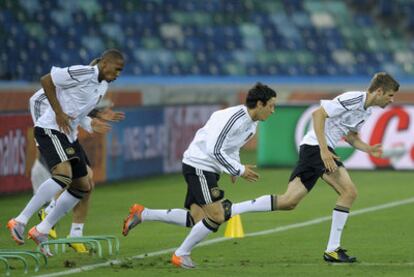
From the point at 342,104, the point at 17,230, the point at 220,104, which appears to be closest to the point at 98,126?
the point at 17,230

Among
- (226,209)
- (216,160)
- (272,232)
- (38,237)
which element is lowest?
(272,232)

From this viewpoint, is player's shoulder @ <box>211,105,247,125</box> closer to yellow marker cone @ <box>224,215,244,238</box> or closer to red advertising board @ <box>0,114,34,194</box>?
yellow marker cone @ <box>224,215,244,238</box>

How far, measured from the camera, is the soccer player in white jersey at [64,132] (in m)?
11.5

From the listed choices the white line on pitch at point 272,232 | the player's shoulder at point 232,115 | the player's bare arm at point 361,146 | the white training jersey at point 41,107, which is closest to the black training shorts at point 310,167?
the player's bare arm at point 361,146

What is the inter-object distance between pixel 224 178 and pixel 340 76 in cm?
1105

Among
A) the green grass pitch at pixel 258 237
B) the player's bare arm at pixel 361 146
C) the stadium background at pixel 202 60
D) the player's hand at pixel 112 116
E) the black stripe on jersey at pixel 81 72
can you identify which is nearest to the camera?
the green grass pitch at pixel 258 237

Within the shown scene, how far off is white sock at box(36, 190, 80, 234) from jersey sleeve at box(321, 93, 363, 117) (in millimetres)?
2642

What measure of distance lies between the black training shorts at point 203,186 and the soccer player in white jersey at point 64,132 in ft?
4.53

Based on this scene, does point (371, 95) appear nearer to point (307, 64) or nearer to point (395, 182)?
point (395, 182)

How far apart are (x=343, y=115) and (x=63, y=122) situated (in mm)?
2738

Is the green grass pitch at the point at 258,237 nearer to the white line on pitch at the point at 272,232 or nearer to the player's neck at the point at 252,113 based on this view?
the white line on pitch at the point at 272,232

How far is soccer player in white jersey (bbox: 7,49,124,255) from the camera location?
37.8 ft

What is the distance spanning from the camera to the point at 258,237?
1373 cm

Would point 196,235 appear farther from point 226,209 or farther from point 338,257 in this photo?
point 338,257
